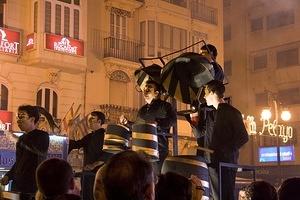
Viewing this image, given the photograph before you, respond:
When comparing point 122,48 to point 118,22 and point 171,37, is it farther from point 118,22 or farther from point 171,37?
point 171,37

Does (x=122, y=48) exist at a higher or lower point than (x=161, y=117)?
higher

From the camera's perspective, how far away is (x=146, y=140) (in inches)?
231

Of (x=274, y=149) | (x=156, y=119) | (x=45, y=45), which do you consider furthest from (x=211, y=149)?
(x=274, y=149)

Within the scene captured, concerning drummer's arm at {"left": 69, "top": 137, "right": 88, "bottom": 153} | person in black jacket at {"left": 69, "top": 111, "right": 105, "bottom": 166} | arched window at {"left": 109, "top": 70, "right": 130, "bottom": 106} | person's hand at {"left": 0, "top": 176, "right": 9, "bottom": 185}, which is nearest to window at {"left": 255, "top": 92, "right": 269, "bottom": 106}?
arched window at {"left": 109, "top": 70, "right": 130, "bottom": 106}

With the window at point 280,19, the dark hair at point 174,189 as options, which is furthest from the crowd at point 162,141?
the window at point 280,19

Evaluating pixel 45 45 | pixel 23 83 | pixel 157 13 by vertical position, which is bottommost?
pixel 23 83

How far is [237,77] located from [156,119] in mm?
29376

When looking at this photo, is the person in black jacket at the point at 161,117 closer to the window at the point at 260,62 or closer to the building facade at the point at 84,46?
the building facade at the point at 84,46

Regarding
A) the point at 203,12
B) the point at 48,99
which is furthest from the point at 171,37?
the point at 48,99

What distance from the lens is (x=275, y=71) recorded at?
33.5 metres

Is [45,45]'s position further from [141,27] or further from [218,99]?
[218,99]

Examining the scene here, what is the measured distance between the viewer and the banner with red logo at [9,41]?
63.9 ft

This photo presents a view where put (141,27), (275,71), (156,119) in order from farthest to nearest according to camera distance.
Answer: (275,71) < (141,27) < (156,119)

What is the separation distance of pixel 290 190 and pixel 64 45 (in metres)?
17.6
